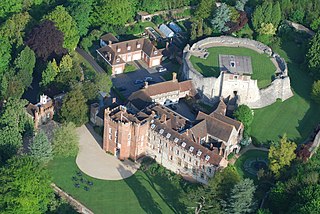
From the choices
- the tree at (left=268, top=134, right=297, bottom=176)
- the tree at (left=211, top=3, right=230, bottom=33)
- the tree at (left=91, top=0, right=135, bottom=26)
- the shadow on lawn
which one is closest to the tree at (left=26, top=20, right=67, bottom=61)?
the tree at (left=91, top=0, right=135, bottom=26)

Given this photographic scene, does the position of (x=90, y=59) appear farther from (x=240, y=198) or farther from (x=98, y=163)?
(x=240, y=198)

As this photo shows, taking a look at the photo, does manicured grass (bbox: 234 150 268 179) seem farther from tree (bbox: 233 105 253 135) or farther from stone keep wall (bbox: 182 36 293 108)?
stone keep wall (bbox: 182 36 293 108)

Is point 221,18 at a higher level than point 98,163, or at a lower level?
higher

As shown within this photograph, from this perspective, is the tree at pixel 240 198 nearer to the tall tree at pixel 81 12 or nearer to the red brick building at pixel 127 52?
the red brick building at pixel 127 52

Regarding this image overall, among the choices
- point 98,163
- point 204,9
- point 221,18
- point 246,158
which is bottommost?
point 98,163

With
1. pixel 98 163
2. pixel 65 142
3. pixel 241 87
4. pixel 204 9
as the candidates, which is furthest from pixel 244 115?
pixel 204 9

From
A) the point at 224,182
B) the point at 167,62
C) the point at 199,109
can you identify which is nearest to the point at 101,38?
the point at 167,62

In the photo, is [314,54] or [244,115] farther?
[314,54]
